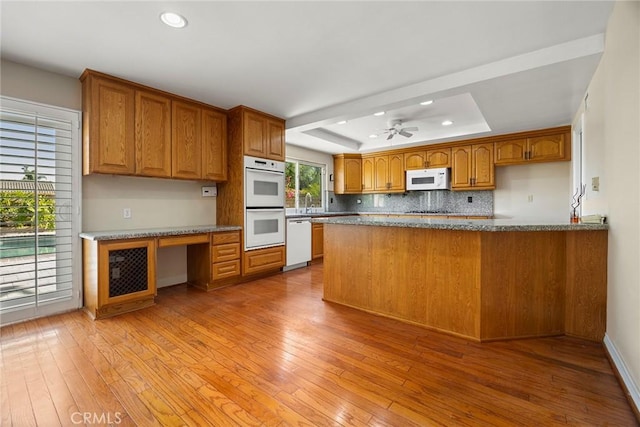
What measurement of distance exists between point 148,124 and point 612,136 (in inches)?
161

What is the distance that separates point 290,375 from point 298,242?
3091 millimetres

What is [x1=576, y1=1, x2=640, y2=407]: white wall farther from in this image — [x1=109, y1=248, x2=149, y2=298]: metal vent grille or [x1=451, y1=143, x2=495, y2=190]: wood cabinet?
[x1=109, y1=248, x2=149, y2=298]: metal vent grille

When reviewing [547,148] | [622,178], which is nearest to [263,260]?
[622,178]

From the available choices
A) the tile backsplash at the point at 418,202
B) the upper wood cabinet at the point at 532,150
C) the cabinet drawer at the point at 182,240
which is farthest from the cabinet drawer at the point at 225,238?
the upper wood cabinet at the point at 532,150

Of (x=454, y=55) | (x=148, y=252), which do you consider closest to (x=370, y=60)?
(x=454, y=55)

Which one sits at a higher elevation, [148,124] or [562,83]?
[562,83]

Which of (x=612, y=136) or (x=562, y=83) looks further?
(x=562, y=83)

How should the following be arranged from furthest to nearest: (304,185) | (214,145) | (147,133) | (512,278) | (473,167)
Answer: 1. (304,185)
2. (473,167)
3. (214,145)
4. (147,133)
5. (512,278)

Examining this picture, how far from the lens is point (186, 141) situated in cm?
356

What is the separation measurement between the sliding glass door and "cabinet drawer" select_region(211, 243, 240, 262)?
4.34ft

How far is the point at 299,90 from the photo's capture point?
130 inches

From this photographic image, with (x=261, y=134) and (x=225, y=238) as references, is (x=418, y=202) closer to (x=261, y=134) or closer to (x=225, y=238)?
(x=261, y=134)

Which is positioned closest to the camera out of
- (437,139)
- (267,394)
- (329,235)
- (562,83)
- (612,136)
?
(267,394)

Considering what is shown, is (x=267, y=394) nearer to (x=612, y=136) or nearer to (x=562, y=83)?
(x=612, y=136)
